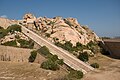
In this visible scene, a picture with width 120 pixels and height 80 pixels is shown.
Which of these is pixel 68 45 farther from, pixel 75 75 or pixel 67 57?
pixel 75 75

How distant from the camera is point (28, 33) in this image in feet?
154

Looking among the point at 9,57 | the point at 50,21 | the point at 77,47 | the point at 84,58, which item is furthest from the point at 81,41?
the point at 9,57

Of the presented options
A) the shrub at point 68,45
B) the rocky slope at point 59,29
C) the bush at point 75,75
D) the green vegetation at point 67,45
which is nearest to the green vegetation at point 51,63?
the bush at point 75,75

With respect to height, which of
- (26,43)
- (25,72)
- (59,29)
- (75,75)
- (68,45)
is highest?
(59,29)

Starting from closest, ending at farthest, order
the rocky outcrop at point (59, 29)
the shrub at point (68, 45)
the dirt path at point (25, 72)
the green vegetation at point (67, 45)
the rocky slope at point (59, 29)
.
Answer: the dirt path at point (25, 72) < the green vegetation at point (67, 45) < the shrub at point (68, 45) < the rocky slope at point (59, 29) < the rocky outcrop at point (59, 29)

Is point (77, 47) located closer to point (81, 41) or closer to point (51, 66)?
point (81, 41)

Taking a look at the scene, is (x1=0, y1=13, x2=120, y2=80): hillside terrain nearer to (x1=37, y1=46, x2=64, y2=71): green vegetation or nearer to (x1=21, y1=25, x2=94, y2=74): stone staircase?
(x1=37, y1=46, x2=64, y2=71): green vegetation

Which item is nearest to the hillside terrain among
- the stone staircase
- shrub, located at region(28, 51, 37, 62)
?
shrub, located at region(28, 51, 37, 62)

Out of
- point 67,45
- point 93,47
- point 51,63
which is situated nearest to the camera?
point 51,63

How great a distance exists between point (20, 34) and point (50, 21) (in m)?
16.7

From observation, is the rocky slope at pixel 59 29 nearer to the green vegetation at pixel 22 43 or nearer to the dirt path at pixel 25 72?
the green vegetation at pixel 22 43

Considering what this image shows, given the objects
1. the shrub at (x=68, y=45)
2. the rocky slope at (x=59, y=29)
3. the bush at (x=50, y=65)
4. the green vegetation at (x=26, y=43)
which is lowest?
the bush at (x=50, y=65)

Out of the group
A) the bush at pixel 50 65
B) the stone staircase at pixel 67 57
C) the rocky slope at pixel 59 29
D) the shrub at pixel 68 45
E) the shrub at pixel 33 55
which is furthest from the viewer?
the rocky slope at pixel 59 29

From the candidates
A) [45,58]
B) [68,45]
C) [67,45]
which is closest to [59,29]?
[68,45]
